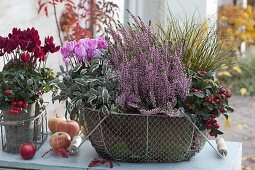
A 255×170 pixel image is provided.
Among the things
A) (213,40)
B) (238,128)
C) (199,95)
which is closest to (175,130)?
(199,95)

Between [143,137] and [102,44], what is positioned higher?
[102,44]

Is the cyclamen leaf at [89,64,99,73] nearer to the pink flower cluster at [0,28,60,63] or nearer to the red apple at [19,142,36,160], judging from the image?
the pink flower cluster at [0,28,60,63]

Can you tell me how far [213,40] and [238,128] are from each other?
2690 mm

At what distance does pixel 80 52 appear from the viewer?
2.00m

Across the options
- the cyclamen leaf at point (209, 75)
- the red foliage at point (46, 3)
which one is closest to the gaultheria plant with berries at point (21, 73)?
the cyclamen leaf at point (209, 75)

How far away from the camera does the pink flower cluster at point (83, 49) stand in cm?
200

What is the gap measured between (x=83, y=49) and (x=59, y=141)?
297mm

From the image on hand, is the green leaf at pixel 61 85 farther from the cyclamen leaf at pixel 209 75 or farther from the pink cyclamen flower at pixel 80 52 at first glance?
the cyclamen leaf at pixel 209 75

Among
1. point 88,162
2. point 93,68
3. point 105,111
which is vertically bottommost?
point 88,162

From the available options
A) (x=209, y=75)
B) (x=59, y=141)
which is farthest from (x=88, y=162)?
(x=209, y=75)

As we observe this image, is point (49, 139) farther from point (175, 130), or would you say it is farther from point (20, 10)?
point (20, 10)

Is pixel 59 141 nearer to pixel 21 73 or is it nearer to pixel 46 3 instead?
pixel 21 73

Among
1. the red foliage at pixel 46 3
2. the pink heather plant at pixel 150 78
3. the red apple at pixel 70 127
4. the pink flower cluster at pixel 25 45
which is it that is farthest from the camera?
the red foliage at pixel 46 3

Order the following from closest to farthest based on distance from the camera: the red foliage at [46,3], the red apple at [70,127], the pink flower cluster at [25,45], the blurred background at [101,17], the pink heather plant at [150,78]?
the pink heather plant at [150,78] → the pink flower cluster at [25,45] → the red apple at [70,127] → the blurred background at [101,17] → the red foliage at [46,3]
